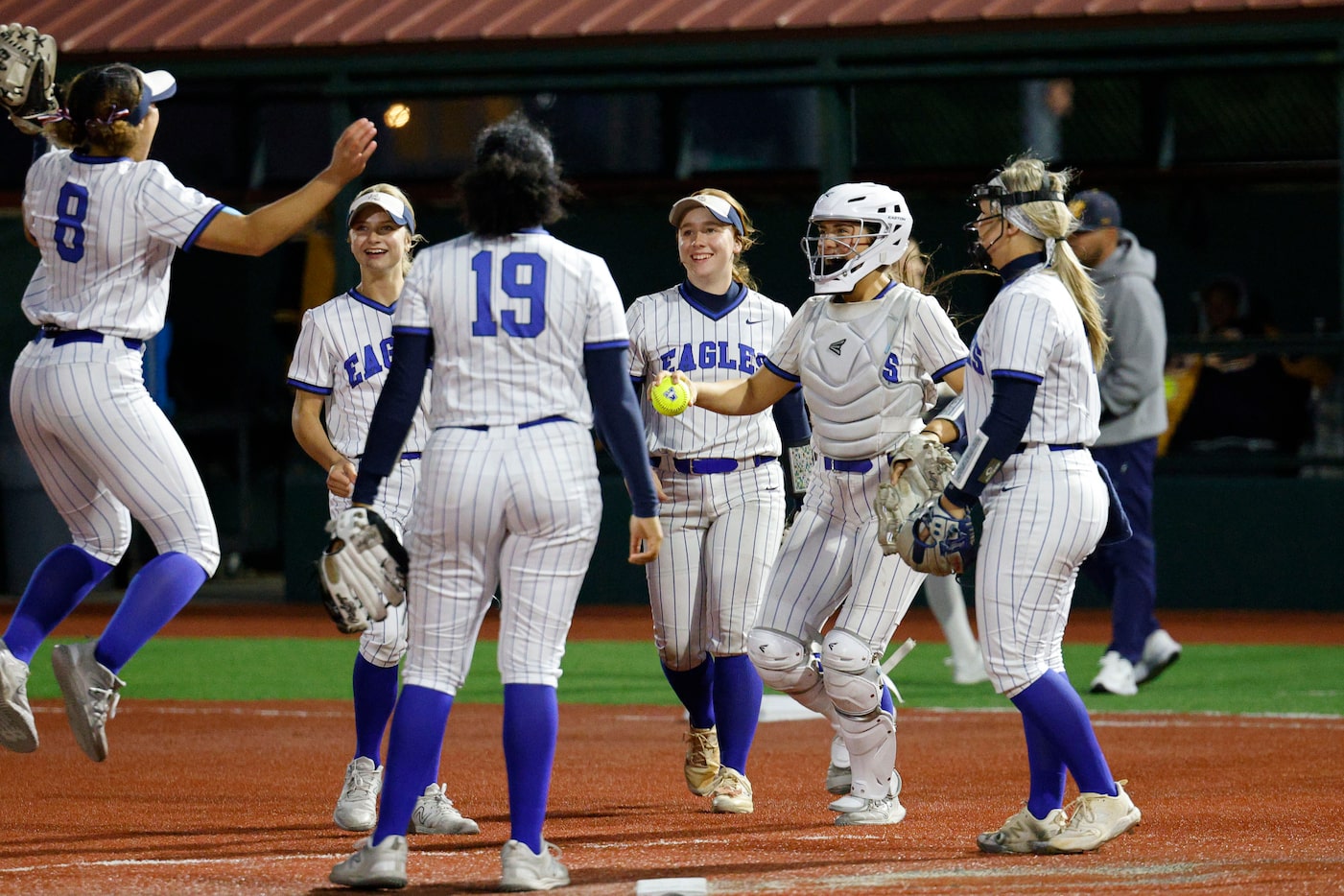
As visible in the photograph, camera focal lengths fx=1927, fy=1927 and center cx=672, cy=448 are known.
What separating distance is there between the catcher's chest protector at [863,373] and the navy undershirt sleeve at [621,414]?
1.18 m

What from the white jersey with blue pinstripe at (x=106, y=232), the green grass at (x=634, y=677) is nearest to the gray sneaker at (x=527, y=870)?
the white jersey with blue pinstripe at (x=106, y=232)

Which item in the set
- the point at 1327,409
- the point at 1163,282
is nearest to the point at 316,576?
the point at 1327,409

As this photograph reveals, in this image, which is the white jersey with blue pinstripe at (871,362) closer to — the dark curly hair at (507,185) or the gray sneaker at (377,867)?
the dark curly hair at (507,185)

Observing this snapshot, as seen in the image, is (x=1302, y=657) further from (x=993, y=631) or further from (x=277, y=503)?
(x=277, y=503)

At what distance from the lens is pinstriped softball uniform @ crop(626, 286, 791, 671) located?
6.79 meters

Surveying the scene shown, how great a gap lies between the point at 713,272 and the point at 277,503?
36.9 feet

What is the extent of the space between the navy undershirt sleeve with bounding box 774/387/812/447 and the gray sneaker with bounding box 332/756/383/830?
6.34 feet

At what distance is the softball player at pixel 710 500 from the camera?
6.79 m

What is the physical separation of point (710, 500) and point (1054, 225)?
171 cm

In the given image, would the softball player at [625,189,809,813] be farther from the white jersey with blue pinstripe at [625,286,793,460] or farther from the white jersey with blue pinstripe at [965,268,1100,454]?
the white jersey with blue pinstripe at [965,268,1100,454]

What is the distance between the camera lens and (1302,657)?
11.4 meters

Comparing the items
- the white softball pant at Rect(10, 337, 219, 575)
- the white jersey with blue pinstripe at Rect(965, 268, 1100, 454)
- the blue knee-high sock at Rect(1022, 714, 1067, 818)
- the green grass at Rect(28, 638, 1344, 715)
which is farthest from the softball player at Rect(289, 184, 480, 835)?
the green grass at Rect(28, 638, 1344, 715)

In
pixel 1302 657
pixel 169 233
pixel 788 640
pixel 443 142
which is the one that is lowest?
pixel 1302 657

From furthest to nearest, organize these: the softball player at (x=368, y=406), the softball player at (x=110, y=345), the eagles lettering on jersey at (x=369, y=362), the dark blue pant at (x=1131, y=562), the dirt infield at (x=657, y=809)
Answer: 1. the dark blue pant at (x=1131, y=562)
2. the eagles lettering on jersey at (x=369, y=362)
3. the softball player at (x=368, y=406)
4. the softball player at (x=110, y=345)
5. the dirt infield at (x=657, y=809)
